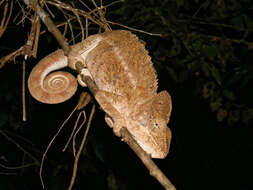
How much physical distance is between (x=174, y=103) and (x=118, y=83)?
2804 millimetres

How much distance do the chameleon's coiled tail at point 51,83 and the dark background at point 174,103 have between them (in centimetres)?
29

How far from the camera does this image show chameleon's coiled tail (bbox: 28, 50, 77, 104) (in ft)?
4.66

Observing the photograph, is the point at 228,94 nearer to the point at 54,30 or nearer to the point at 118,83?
the point at 118,83

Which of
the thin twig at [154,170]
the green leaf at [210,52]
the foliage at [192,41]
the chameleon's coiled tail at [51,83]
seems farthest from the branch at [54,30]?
the green leaf at [210,52]

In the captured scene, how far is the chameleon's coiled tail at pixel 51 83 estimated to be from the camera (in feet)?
4.66

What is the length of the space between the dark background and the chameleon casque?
1.24 feet

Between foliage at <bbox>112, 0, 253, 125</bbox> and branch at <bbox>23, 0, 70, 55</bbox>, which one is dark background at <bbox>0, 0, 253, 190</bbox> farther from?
branch at <bbox>23, 0, 70, 55</bbox>

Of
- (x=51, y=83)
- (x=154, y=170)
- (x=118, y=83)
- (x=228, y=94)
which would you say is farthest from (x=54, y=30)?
(x=228, y=94)

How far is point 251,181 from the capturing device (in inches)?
177

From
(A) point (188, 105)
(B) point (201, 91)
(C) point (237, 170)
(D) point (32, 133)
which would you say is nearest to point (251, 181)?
(C) point (237, 170)

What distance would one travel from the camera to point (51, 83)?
1478 millimetres

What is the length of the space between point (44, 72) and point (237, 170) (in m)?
4.24

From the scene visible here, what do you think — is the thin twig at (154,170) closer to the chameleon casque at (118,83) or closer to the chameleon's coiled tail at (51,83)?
the chameleon casque at (118,83)

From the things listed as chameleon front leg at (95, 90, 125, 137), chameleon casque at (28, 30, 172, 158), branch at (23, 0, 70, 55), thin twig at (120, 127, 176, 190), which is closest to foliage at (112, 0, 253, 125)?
chameleon casque at (28, 30, 172, 158)
